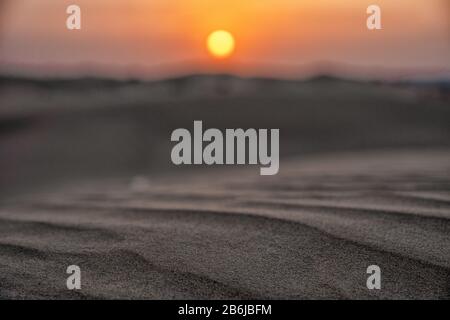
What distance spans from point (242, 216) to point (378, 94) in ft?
24.6

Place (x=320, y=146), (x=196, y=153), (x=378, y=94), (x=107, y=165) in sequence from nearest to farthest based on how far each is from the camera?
(x=196, y=153) → (x=107, y=165) → (x=320, y=146) → (x=378, y=94)

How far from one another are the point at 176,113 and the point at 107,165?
1.99 m

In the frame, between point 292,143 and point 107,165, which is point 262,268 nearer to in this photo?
point 107,165

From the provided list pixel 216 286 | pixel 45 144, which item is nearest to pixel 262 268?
pixel 216 286

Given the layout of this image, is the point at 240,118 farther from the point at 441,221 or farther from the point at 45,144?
the point at 441,221

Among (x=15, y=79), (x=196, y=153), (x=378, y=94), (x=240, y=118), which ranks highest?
(x=15, y=79)

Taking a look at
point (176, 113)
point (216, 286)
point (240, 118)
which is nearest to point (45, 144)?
point (176, 113)

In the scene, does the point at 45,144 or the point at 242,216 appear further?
the point at 45,144

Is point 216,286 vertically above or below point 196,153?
below

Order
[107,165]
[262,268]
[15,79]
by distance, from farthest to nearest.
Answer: [15,79]
[107,165]
[262,268]

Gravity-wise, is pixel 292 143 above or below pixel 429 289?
above

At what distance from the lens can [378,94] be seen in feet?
27.6
